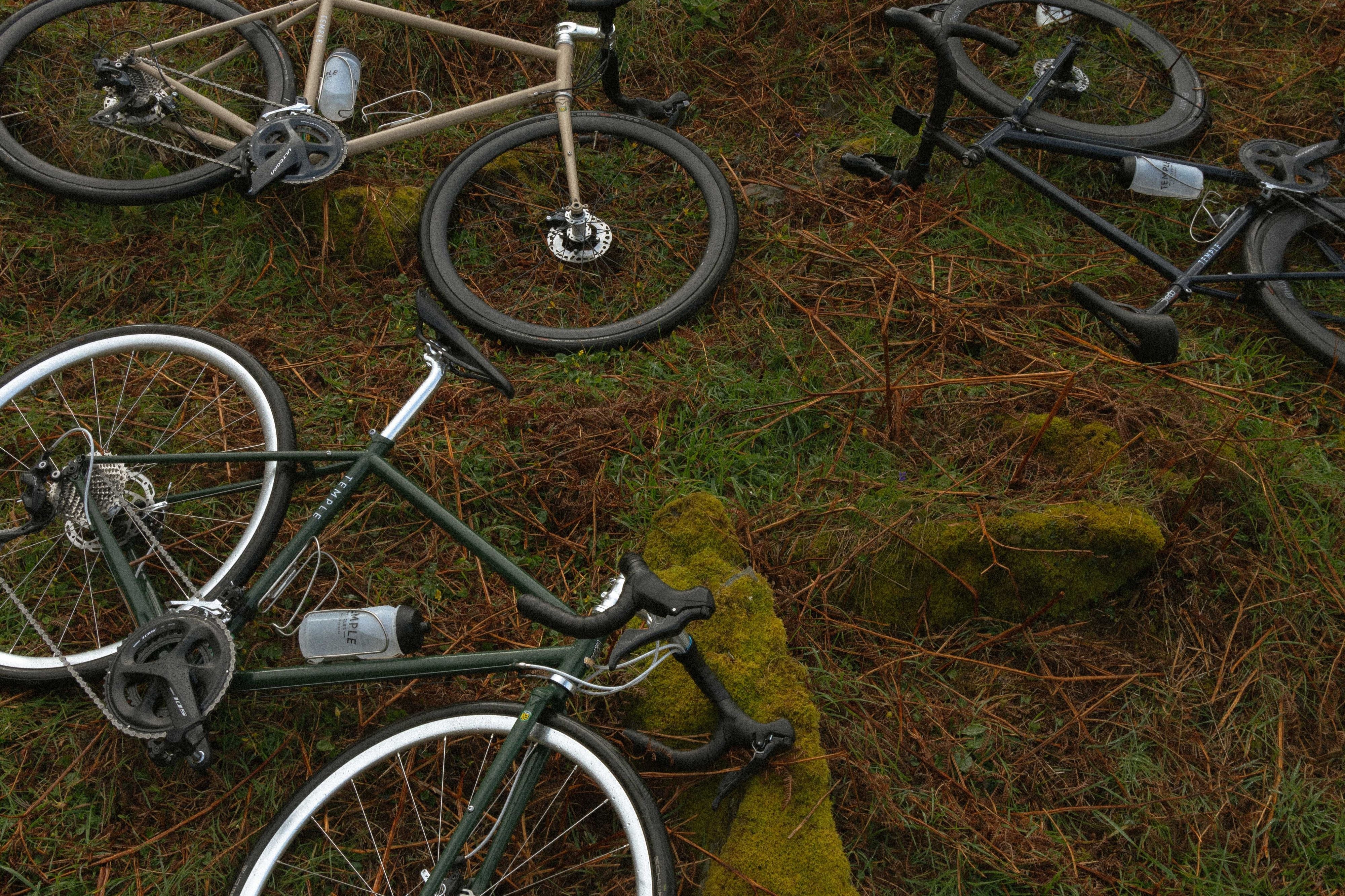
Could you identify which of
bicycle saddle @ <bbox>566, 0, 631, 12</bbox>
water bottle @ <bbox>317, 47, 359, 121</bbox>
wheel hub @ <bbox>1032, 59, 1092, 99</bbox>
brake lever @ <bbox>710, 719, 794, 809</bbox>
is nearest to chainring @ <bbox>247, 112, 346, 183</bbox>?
water bottle @ <bbox>317, 47, 359, 121</bbox>

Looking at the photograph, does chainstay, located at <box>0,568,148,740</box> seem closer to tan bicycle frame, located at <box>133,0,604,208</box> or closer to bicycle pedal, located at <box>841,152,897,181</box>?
A: tan bicycle frame, located at <box>133,0,604,208</box>

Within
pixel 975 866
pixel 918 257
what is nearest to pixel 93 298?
pixel 918 257

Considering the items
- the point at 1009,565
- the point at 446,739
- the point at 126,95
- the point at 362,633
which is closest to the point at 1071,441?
the point at 1009,565

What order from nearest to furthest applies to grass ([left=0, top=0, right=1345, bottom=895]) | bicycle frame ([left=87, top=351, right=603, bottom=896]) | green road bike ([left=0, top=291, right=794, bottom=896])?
bicycle frame ([left=87, top=351, right=603, bottom=896]), green road bike ([left=0, top=291, right=794, bottom=896]), grass ([left=0, top=0, right=1345, bottom=895])

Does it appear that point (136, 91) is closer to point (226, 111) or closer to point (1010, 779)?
point (226, 111)

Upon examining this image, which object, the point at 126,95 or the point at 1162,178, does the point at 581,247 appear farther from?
the point at 1162,178

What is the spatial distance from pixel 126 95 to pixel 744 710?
3254mm

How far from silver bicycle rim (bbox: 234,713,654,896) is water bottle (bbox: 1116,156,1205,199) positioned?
9.91ft

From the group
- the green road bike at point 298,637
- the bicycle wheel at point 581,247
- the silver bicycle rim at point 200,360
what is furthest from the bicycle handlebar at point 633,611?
the bicycle wheel at point 581,247

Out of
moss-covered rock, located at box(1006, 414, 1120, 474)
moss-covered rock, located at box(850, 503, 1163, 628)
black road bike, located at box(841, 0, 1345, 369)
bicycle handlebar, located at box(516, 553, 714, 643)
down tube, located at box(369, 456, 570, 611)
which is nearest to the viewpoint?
bicycle handlebar, located at box(516, 553, 714, 643)

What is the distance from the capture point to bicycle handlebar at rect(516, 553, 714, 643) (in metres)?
1.87

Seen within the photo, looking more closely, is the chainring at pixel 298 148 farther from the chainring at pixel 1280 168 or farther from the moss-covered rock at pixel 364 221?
the chainring at pixel 1280 168

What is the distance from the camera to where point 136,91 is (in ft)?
11.9

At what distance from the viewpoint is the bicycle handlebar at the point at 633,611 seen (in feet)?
6.14
